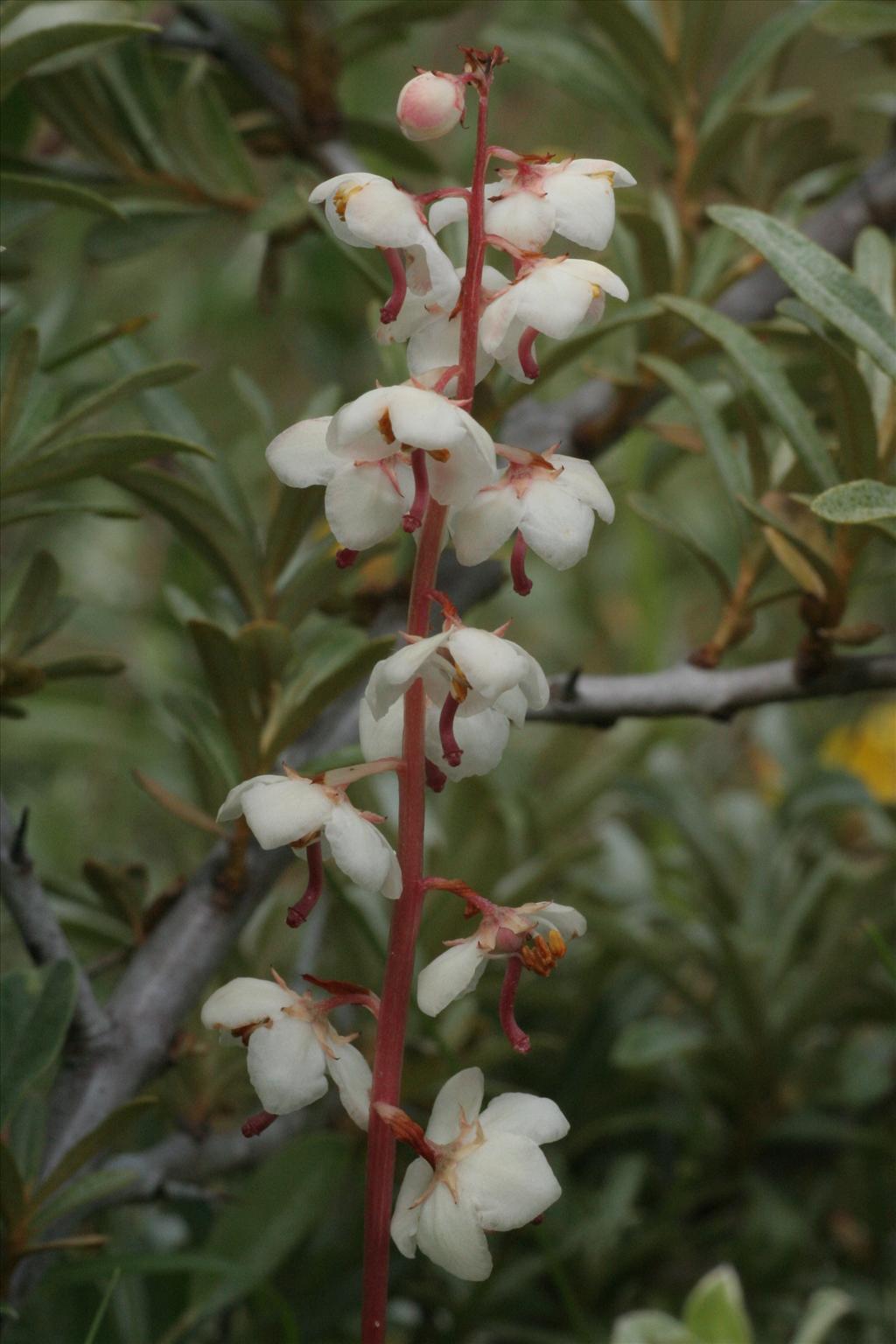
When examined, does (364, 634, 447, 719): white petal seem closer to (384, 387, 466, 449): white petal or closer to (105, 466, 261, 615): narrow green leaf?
(384, 387, 466, 449): white petal

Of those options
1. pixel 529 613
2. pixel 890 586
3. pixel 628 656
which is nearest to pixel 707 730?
pixel 628 656

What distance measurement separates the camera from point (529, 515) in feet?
1.47

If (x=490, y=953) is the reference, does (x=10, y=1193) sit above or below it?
below

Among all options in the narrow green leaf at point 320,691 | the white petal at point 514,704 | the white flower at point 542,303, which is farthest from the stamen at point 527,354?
the narrow green leaf at point 320,691

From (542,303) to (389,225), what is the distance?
5cm

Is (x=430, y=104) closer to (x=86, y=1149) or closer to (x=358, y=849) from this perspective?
(x=358, y=849)

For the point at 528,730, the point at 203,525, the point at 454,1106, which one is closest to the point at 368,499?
the point at 454,1106

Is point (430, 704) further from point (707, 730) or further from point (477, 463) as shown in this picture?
point (707, 730)

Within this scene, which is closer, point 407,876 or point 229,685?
point 407,876

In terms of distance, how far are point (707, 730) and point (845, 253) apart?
0.86m

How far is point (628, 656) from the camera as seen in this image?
1680 mm

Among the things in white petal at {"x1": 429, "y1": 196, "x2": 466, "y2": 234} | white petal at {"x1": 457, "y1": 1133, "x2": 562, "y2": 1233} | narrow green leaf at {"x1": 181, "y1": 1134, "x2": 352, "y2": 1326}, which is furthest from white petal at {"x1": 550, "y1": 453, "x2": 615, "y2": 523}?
narrow green leaf at {"x1": 181, "y1": 1134, "x2": 352, "y2": 1326}

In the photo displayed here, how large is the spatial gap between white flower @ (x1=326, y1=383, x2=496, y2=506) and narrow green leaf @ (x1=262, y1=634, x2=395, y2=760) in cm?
21

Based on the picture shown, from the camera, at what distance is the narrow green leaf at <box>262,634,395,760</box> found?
2.21 ft
